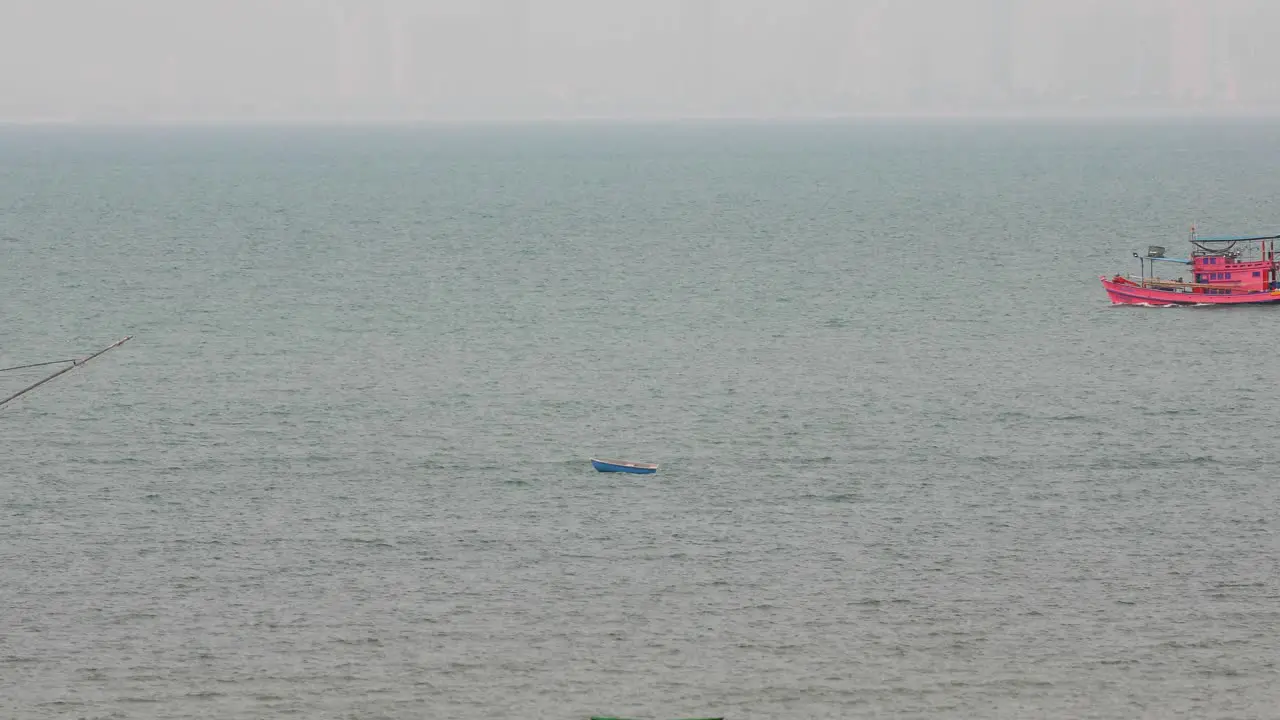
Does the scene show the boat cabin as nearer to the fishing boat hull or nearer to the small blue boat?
the fishing boat hull

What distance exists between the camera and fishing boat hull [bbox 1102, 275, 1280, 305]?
146875mm

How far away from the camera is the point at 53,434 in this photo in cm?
10031

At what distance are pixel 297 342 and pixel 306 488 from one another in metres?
46.6

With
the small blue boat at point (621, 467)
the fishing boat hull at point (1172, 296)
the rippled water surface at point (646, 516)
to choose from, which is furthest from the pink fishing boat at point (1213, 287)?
the small blue boat at point (621, 467)

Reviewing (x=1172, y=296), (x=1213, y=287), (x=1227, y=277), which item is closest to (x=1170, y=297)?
(x=1172, y=296)

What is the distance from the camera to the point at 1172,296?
14788 centimetres

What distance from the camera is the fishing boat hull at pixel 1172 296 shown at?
147m

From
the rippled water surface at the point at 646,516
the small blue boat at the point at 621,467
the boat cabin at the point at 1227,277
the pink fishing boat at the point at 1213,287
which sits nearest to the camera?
the rippled water surface at the point at 646,516

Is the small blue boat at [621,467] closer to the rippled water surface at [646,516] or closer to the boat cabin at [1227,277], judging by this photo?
the rippled water surface at [646,516]

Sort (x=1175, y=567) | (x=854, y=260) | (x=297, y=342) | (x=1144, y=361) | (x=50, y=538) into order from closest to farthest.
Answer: (x=1175, y=567) < (x=50, y=538) < (x=1144, y=361) < (x=297, y=342) < (x=854, y=260)

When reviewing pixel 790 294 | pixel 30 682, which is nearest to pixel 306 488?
pixel 30 682

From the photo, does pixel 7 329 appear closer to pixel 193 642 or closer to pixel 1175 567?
pixel 193 642

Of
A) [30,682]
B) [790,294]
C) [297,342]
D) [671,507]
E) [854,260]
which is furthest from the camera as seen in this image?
[854,260]

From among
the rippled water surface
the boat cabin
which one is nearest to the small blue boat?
the rippled water surface
